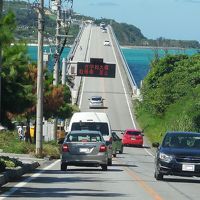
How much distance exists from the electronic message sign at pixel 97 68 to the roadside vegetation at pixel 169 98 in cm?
473

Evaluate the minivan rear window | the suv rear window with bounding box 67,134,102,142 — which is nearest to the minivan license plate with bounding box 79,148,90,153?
the suv rear window with bounding box 67,134,102,142

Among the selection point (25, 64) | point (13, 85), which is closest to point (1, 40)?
point (13, 85)

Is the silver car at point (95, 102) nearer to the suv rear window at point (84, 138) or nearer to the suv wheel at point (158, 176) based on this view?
the suv rear window at point (84, 138)

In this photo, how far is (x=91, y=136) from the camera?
33.6 meters

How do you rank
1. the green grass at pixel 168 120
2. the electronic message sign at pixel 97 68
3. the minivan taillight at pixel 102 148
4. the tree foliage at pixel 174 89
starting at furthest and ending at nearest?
the electronic message sign at pixel 97 68 < the tree foliage at pixel 174 89 < the green grass at pixel 168 120 < the minivan taillight at pixel 102 148

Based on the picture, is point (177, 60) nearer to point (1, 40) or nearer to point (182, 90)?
point (182, 90)

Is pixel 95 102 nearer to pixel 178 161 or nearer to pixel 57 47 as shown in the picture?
pixel 57 47

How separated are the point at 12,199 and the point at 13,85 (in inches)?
422

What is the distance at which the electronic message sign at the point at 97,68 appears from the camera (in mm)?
88000

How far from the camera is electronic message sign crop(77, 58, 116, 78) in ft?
289

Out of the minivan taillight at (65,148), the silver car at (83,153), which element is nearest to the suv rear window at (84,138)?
the silver car at (83,153)

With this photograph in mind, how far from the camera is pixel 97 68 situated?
8838 cm

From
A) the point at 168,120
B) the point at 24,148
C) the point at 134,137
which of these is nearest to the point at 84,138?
the point at 24,148

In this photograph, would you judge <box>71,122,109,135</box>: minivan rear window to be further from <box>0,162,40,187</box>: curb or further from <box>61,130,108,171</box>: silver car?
<box>0,162,40,187</box>: curb
